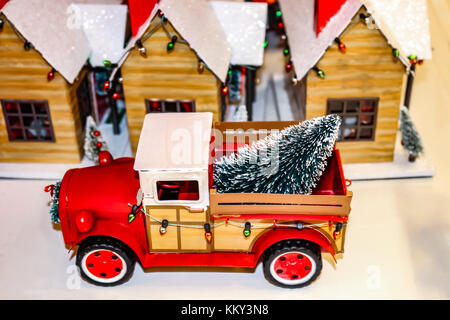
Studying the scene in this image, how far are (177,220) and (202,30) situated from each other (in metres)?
2.61

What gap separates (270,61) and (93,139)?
12.8ft

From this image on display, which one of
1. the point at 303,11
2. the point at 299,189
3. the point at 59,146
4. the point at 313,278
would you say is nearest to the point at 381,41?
the point at 303,11

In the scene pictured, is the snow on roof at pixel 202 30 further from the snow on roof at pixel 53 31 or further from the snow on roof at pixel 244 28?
the snow on roof at pixel 53 31

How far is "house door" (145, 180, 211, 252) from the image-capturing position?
5.88m

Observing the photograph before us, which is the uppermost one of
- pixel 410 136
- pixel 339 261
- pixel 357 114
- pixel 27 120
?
pixel 27 120

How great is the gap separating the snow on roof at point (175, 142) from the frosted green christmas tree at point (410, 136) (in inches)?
114

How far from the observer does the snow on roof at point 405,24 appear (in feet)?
24.3

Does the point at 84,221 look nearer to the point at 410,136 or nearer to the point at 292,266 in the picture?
the point at 292,266

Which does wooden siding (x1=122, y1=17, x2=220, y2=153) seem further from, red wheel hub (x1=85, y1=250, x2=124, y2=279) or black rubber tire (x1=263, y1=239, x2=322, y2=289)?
black rubber tire (x1=263, y1=239, x2=322, y2=289)

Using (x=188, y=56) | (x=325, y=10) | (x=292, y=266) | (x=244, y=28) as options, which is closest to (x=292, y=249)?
(x=292, y=266)

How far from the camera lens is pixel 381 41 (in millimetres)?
7258

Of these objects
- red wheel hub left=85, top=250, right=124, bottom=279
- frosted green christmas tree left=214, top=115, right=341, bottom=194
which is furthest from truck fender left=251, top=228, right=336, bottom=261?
red wheel hub left=85, top=250, right=124, bottom=279

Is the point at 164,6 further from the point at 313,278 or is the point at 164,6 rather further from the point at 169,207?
the point at 313,278

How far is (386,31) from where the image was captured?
7352 mm
